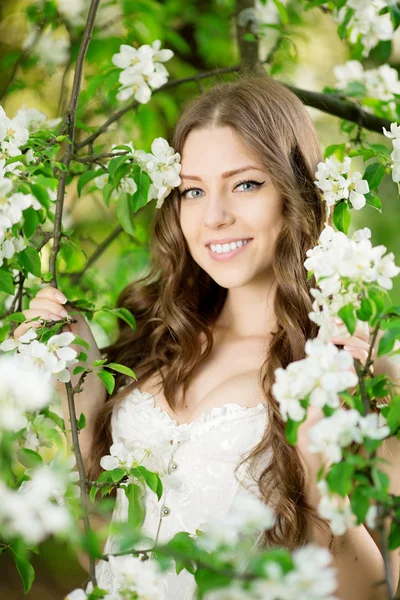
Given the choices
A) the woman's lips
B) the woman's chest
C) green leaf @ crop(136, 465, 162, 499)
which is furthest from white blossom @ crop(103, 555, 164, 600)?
the woman's lips

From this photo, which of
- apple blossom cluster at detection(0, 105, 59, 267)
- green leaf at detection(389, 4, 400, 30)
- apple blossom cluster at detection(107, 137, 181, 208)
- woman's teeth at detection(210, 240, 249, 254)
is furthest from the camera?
green leaf at detection(389, 4, 400, 30)

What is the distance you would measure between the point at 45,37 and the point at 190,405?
59.9 inches

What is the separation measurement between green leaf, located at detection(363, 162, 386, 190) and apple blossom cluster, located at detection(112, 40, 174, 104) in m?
0.59

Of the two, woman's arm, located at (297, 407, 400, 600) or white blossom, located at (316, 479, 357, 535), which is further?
woman's arm, located at (297, 407, 400, 600)

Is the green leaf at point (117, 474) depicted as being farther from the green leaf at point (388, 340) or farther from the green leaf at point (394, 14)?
the green leaf at point (394, 14)

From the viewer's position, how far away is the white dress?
69.6 inches

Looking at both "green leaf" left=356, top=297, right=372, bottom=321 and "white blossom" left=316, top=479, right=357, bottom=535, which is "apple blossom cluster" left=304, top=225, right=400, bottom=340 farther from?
"white blossom" left=316, top=479, right=357, bottom=535

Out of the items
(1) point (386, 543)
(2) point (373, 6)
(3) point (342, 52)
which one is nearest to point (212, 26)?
(2) point (373, 6)

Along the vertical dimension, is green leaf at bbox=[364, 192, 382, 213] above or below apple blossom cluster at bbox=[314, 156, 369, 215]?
below

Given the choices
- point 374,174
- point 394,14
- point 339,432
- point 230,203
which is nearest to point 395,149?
point 374,174

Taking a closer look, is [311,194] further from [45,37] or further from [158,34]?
[45,37]

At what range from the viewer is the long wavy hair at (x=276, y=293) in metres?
1.72

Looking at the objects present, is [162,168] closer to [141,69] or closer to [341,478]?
[141,69]

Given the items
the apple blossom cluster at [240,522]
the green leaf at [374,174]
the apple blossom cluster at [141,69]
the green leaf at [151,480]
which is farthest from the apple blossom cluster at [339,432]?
the apple blossom cluster at [141,69]
